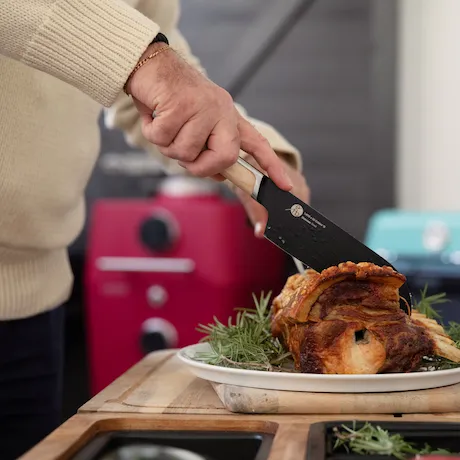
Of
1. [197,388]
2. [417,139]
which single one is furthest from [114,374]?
[197,388]

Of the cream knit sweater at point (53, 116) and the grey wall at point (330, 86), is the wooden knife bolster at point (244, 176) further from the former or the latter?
the grey wall at point (330, 86)

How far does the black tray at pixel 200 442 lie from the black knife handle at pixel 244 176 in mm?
272

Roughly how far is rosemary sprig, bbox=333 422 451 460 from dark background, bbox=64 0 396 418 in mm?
1973

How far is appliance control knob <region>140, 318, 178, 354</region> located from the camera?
236 centimetres

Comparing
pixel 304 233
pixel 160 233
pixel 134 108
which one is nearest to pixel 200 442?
pixel 304 233

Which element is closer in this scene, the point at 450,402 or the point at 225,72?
the point at 450,402

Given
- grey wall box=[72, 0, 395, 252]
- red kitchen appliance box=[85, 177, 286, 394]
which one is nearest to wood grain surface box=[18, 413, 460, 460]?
red kitchen appliance box=[85, 177, 286, 394]

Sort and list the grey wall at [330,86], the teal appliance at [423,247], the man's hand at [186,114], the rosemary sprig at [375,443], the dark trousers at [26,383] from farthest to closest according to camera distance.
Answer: the grey wall at [330,86]
the teal appliance at [423,247]
the dark trousers at [26,383]
the man's hand at [186,114]
the rosemary sprig at [375,443]

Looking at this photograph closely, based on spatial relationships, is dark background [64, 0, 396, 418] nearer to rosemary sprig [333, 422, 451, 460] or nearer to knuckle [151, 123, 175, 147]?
knuckle [151, 123, 175, 147]

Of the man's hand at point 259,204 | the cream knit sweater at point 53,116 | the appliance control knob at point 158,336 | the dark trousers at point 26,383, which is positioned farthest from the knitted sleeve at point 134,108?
the appliance control knob at point 158,336

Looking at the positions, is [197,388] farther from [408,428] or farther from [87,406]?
[408,428]

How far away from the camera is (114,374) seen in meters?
2.46

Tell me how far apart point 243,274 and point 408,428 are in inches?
66.2

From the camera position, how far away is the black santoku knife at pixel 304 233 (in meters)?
0.91
